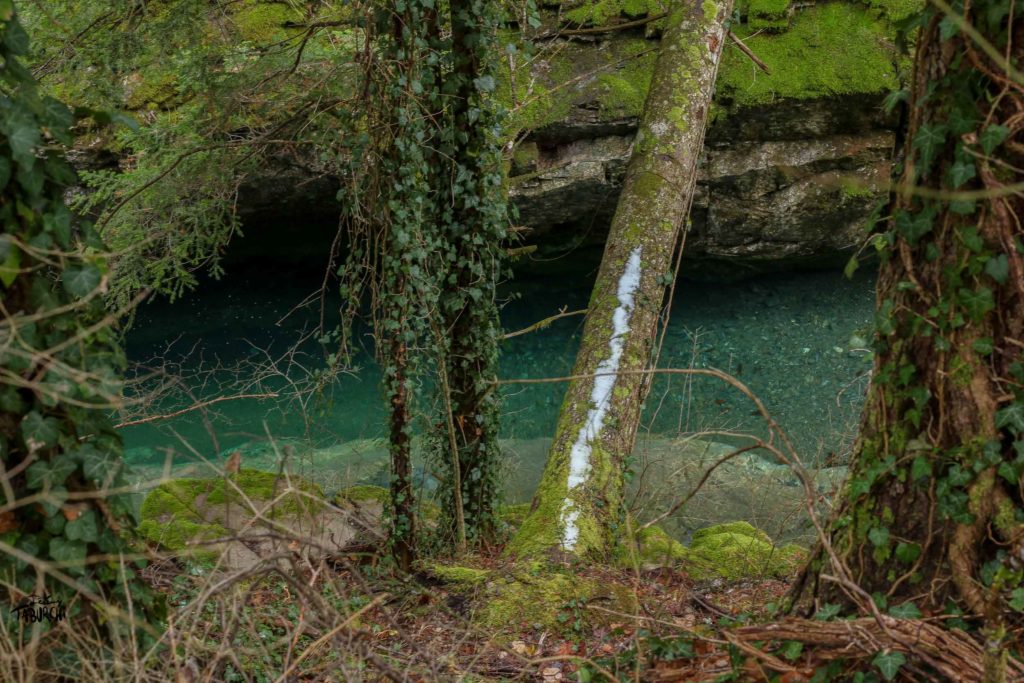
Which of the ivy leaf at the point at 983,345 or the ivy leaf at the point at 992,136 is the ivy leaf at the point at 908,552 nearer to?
the ivy leaf at the point at 983,345

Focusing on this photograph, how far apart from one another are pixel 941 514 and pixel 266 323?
12792mm

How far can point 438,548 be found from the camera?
611 cm

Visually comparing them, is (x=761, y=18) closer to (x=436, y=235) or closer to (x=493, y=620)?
(x=436, y=235)

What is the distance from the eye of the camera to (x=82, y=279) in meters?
2.65

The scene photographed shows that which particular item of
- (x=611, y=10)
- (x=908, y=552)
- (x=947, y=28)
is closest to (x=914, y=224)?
(x=947, y=28)

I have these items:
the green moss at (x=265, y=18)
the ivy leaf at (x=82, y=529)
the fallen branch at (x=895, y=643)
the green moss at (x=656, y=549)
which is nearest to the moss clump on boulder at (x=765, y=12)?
the green moss at (x=265, y=18)

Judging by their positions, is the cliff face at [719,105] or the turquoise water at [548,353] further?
the turquoise water at [548,353]

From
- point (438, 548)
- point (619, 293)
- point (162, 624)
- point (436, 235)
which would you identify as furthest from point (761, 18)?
point (162, 624)

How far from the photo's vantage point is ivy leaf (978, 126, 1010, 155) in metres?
2.42

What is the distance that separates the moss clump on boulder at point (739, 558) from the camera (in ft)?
17.1

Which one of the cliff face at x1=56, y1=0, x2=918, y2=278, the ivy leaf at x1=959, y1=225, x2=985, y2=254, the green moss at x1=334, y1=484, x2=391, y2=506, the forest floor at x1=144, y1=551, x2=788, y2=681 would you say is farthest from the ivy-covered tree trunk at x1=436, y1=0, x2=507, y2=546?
the cliff face at x1=56, y1=0, x2=918, y2=278

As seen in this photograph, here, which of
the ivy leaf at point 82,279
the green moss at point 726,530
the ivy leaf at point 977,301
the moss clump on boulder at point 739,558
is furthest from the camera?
the green moss at point 726,530

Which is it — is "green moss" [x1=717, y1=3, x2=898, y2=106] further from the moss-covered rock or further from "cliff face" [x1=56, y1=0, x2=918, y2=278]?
the moss-covered rock

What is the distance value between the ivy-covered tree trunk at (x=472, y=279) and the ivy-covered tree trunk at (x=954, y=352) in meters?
3.12
